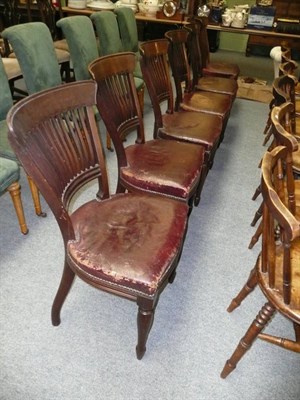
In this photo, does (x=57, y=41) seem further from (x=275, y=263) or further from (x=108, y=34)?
(x=275, y=263)

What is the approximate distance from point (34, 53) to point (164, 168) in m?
1.11

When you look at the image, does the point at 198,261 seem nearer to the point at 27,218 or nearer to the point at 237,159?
the point at 27,218

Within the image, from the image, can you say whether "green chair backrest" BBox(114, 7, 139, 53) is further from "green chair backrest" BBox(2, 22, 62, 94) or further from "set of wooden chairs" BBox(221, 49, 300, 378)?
"set of wooden chairs" BBox(221, 49, 300, 378)

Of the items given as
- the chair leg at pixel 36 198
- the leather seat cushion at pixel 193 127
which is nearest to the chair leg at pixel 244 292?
the leather seat cushion at pixel 193 127

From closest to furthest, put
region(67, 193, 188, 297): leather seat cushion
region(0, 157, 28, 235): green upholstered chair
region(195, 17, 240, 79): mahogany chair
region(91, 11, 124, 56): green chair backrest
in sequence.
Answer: region(67, 193, 188, 297): leather seat cushion < region(0, 157, 28, 235): green upholstered chair < region(91, 11, 124, 56): green chair backrest < region(195, 17, 240, 79): mahogany chair

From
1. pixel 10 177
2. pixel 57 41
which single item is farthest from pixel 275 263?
pixel 57 41

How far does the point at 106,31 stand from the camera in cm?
267

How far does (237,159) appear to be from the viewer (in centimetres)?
280

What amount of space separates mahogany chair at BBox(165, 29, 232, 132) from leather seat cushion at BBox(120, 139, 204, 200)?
740 millimetres

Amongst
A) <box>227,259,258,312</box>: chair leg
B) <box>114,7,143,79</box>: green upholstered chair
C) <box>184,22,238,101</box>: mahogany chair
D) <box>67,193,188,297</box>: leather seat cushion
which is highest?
<box>114,7,143,79</box>: green upholstered chair

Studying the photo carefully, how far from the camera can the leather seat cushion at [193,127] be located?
6.29 feet

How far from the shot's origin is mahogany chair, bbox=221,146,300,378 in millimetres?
771

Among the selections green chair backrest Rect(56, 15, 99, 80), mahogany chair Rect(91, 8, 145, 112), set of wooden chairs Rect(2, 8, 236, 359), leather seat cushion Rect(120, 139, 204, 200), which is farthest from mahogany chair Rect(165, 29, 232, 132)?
leather seat cushion Rect(120, 139, 204, 200)

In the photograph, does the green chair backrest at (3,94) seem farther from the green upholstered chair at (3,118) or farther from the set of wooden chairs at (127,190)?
the set of wooden chairs at (127,190)
